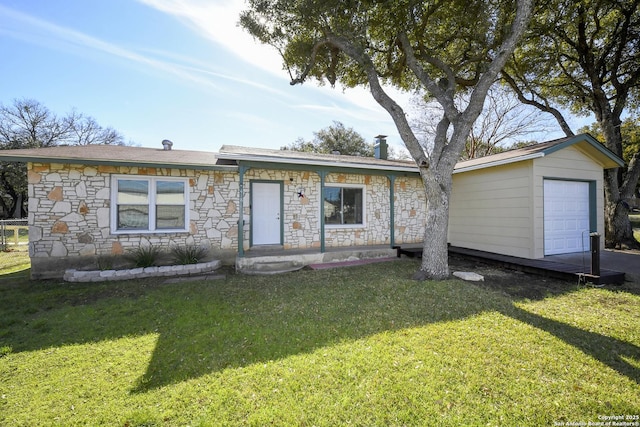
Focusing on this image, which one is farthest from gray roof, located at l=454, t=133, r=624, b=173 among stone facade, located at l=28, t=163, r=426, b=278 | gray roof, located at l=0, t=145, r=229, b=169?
gray roof, located at l=0, t=145, r=229, b=169

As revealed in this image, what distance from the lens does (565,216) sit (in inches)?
309

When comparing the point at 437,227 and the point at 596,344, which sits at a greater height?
the point at 437,227

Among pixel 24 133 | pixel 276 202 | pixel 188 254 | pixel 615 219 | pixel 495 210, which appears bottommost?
pixel 188 254

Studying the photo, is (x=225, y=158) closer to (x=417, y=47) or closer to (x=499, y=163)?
(x=417, y=47)

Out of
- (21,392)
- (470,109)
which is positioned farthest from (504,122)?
(21,392)

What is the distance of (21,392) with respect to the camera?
8.14ft

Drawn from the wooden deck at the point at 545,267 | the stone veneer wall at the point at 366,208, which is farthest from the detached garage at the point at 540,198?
the stone veneer wall at the point at 366,208

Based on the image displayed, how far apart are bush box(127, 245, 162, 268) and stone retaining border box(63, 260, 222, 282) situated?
0.99 ft

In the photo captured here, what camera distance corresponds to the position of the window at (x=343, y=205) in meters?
8.91

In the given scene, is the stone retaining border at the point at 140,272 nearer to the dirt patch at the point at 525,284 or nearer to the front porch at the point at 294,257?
the front porch at the point at 294,257

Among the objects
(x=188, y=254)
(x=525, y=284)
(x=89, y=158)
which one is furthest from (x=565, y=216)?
(x=89, y=158)

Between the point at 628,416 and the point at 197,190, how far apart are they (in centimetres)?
826

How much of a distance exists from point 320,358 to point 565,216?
8.72m

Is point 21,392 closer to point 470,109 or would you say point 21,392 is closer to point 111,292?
point 111,292
